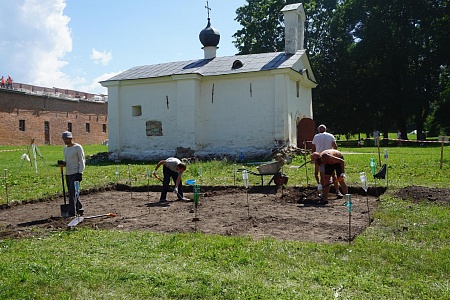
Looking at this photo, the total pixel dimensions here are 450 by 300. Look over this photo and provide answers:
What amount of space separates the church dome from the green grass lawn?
20570 millimetres

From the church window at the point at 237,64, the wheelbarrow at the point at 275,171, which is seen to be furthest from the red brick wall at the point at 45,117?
the wheelbarrow at the point at 275,171

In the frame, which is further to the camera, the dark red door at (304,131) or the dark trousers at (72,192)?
the dark red door at (304,131)

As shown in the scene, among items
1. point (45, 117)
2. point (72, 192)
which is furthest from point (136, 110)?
point (45, 117)

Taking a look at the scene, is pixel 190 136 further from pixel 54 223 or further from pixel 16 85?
pixel 16 85

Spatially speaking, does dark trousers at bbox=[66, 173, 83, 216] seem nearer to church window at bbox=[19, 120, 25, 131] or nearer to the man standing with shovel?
the man standing with shovel

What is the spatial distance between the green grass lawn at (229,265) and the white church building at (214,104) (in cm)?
1471

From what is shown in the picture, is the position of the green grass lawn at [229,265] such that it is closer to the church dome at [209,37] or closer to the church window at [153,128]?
the church window at [153,128]

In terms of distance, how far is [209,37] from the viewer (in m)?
26.3

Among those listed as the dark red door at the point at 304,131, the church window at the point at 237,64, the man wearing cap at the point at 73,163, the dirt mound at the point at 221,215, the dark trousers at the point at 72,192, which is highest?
the church window at the point at 237,64

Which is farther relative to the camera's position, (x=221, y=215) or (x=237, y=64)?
(x=237, y=64)

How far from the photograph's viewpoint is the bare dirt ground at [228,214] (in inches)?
279

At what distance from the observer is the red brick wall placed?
41.5 metres

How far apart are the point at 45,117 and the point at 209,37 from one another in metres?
26.4

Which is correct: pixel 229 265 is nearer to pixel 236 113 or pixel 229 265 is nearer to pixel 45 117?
pixel 236 113
